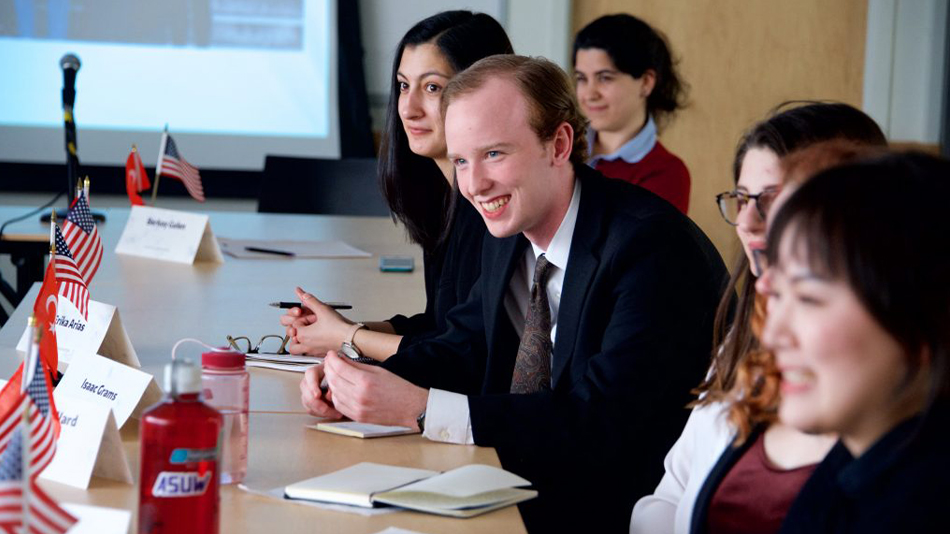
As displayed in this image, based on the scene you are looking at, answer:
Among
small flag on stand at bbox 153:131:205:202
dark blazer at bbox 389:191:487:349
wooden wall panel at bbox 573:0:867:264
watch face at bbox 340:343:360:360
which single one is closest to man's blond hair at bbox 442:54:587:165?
dark blazer at bbox 389:191:487:349

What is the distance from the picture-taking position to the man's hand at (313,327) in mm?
2174

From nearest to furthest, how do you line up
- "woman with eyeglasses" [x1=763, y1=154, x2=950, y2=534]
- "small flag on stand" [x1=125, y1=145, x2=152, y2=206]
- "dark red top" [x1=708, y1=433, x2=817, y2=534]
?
"woman with eyeglasses" [x1=763, y1=154, x2=950, y2=534]
"dark red top" [x1=708, y1=433, x2=817, y2=534]
"small flag on stand" [x1=125, y1=145, x2=152, y2=206]

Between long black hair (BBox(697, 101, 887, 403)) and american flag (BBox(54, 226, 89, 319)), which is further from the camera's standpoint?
american flag (BBox(54, 226, 89, 319))

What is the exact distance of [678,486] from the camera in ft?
4.70

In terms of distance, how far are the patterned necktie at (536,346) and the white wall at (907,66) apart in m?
4.33

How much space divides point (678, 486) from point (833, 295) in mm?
613

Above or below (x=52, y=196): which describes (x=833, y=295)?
above

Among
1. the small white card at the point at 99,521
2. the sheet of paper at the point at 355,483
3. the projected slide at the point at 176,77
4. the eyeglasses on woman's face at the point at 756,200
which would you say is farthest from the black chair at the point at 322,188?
the small white card at the point at 99,521

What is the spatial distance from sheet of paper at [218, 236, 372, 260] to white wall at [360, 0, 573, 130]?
197cm

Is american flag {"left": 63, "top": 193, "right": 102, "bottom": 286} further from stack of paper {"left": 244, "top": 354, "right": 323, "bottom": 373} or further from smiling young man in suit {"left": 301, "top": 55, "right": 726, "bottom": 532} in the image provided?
smiling young man in suit {"left": 301, "top": 55, "right": 726, "bottom": 532}

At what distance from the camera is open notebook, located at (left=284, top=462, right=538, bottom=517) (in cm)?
124

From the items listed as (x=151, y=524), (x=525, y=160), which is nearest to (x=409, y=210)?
(x=525, y=160)

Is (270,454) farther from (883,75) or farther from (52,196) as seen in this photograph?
(883,75)

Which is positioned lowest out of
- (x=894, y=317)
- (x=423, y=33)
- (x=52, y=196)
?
(x=52, y=196)
